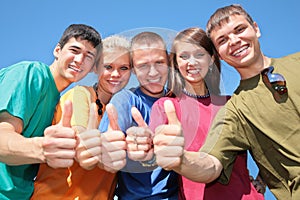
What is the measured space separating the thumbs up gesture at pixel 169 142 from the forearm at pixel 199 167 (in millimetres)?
147

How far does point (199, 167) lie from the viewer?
194 cm

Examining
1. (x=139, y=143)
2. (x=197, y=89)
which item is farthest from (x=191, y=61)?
(x=139, y=143)

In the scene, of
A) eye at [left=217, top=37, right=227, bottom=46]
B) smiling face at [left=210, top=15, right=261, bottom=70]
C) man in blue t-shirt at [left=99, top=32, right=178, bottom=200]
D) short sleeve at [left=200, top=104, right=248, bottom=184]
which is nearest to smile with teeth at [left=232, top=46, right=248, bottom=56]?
smiling face at [left=210, top=15, right=261, bottom=70]

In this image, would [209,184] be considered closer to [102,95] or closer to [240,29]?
[102,95]

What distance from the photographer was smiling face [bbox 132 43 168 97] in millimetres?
1861

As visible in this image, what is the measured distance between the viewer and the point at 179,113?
207 cm

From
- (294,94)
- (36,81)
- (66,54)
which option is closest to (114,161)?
(36,81)

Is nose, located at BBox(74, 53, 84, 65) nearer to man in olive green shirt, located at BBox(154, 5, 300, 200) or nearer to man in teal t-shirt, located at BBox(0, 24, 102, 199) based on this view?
man in teal t-shirt, located at BBox(0, 24, 102, 199)

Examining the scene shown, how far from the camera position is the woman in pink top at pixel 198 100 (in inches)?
81.5

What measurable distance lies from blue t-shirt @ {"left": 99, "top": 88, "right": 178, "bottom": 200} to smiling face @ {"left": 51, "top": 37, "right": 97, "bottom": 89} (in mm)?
464

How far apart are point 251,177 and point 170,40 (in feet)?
3.59

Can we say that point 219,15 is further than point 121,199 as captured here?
Yes

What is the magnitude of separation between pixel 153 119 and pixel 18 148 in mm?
688

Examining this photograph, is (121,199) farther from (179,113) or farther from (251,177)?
(251,177)
